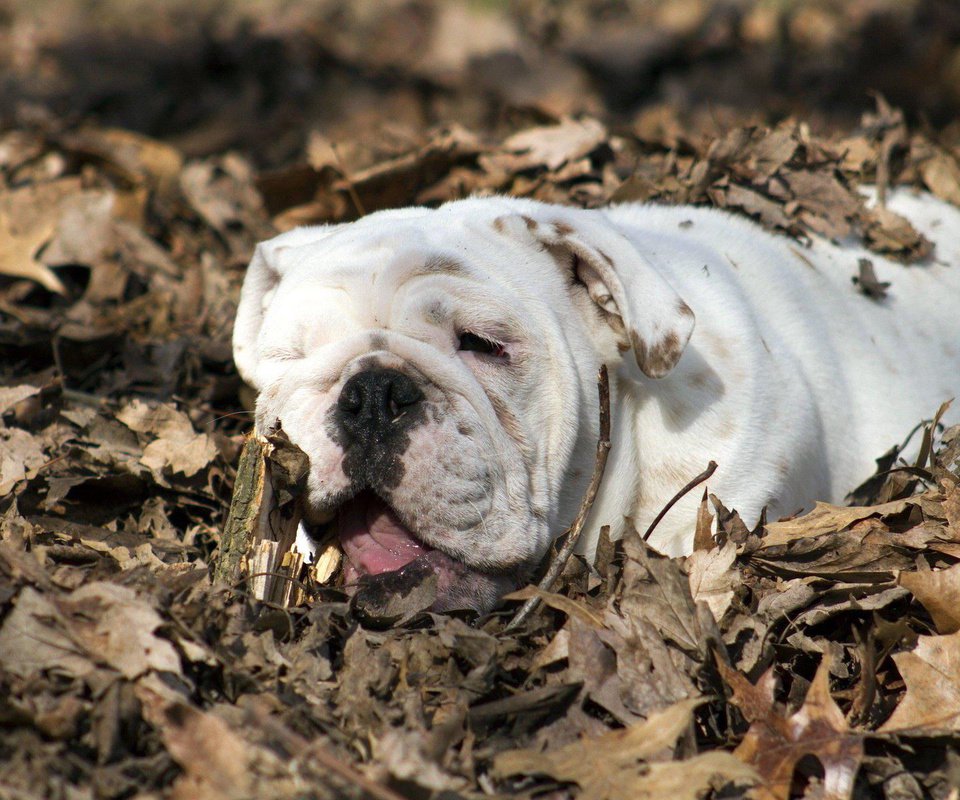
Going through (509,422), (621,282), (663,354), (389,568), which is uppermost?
(621,282)

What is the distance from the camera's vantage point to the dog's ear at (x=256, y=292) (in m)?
3.88

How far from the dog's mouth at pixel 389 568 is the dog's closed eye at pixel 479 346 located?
1.83 feet

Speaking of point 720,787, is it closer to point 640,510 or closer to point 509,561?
point 509,561

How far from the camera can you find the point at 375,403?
304 centimetres

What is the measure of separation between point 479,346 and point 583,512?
0.62 m

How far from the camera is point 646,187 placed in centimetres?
512

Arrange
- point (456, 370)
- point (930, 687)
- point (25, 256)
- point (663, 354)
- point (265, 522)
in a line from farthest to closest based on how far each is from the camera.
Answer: point (25, 256) → point (663, 354) → point (456, 370) → point (265, 522) → point (930, 687)

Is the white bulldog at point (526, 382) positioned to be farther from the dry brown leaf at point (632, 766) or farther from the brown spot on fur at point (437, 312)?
the dry brown leaf at point (632, 766)

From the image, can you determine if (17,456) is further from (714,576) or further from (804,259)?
(804,259)

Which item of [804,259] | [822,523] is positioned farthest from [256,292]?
[804,259]

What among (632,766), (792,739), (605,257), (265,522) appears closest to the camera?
(632,766)

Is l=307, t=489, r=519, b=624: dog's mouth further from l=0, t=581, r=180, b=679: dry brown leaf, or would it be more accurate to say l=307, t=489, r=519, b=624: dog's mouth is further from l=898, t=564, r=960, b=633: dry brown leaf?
l=898, t=564, r=960, b=633: dry brown leaf

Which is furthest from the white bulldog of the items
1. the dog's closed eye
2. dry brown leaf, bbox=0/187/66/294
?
dry brown leaf, bbox=0/187/66/294

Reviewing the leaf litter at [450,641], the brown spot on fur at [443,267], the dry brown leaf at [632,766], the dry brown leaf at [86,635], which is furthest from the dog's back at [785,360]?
the dry brown leaf at [86,635]
